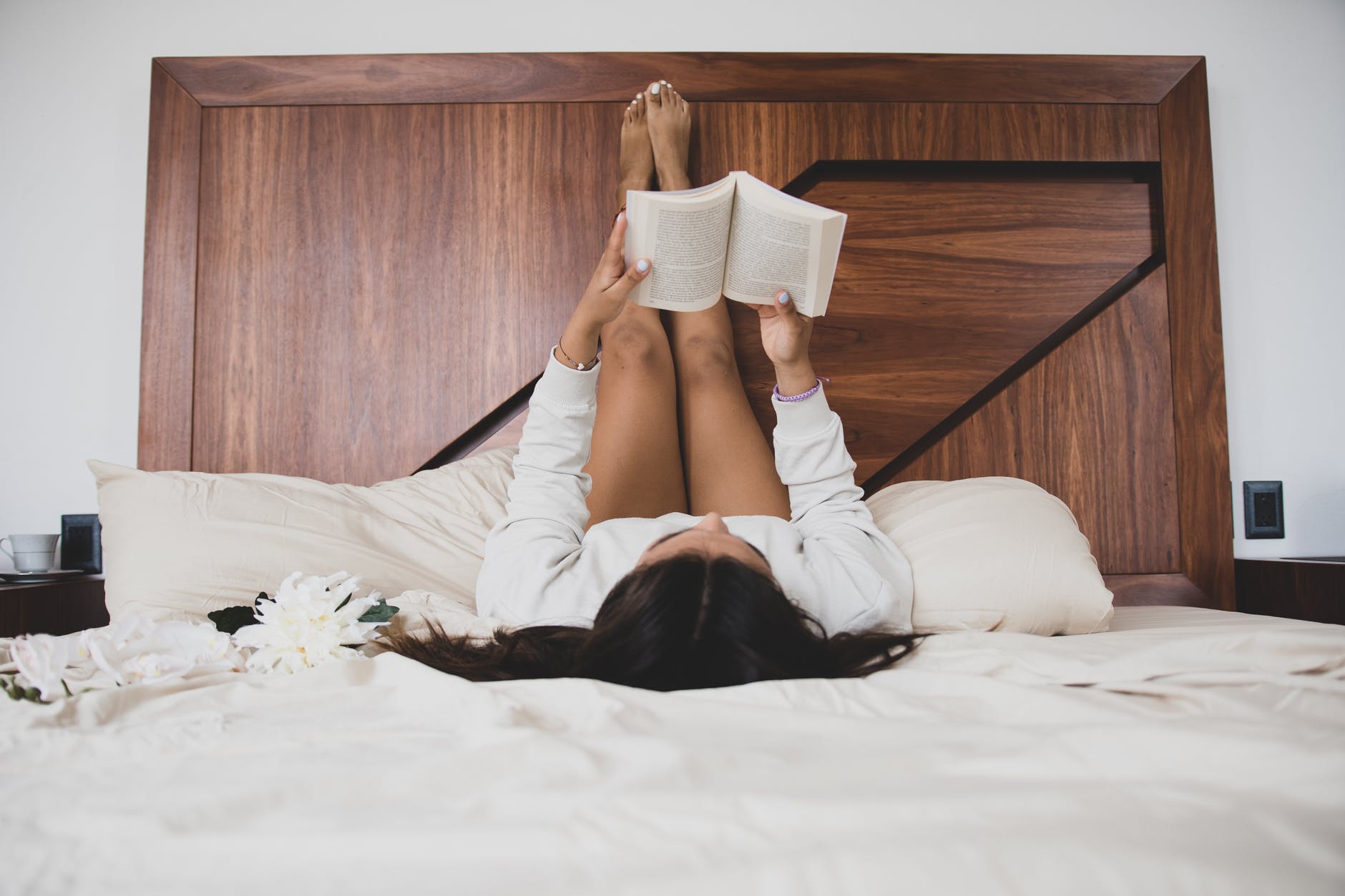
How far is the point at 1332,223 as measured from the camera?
181cm

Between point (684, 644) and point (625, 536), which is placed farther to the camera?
point (625, 536)

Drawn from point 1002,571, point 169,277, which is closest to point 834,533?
point 1002,571

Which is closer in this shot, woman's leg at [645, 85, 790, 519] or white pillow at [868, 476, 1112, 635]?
white pillow at [868, 476, 1112, 635]

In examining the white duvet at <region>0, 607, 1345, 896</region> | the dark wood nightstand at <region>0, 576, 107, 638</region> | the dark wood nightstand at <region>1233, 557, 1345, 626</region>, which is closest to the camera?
the white duvet at <region>0, 607, 1345, 896</region>

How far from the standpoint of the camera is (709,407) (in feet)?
4.93

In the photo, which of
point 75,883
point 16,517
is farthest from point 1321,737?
point 16,517

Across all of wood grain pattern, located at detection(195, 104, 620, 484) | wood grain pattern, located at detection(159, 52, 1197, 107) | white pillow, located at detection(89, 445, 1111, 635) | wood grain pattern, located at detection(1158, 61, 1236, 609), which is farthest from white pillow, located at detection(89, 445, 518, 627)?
wood grain pattern, located at detection(1158, 61, 1236, 609)

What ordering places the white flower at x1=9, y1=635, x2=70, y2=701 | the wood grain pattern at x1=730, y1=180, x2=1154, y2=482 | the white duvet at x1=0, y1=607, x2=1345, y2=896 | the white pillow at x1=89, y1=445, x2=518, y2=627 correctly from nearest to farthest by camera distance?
1. the white duvet at x1=0, y1=607, x2=1345, y2=896
2. the white flower at x1=9, y1=635, x2=70, y2=701
3. the white pillow at x1=89, y1=445, x2=518, y2=627
4. the wood grain pattern at x1=730, y1=180, x2=1154, y2=482

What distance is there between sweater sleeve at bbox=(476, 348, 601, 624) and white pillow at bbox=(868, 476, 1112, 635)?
461mm

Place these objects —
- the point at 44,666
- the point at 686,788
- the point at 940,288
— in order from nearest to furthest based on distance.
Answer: the point at 686,788, the point at 44,666, the point at 940,288

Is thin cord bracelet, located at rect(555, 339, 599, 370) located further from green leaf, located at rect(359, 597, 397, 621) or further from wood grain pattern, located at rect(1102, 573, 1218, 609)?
wood grain pattern, located at rect(1102, 573, 1218, 609)

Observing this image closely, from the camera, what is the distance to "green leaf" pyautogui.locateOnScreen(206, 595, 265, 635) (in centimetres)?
96

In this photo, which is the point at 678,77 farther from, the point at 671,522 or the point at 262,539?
the point at 262,539

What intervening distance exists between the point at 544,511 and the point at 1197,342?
56.9 inches
